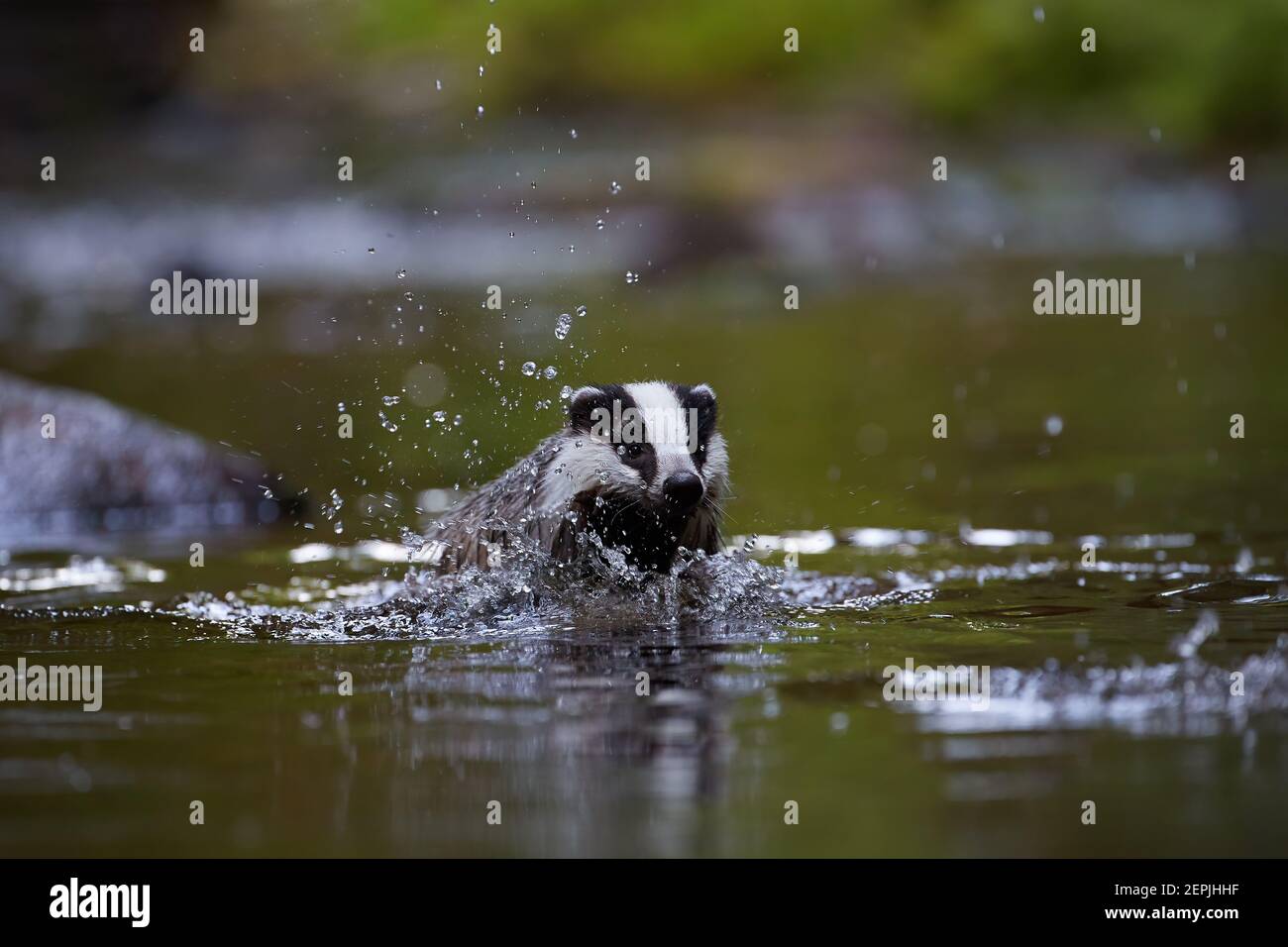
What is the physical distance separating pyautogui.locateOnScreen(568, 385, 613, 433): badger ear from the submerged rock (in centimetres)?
316

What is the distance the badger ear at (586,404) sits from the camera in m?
6.52

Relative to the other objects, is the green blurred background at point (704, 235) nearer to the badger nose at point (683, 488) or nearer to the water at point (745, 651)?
the water at point (745, 651)

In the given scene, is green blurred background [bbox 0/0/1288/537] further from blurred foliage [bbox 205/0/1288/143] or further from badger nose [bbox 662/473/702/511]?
badger nose [bbox 662/473/702/511]

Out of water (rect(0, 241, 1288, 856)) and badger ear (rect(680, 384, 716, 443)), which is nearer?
water (rect(0, 241, 1288, 856))

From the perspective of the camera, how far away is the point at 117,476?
9.70 metres

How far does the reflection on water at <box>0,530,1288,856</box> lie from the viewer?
358 cm

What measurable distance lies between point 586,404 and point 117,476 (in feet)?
13.8

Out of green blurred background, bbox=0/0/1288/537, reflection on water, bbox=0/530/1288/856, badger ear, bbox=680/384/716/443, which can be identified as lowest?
reflection on water, bbox=0/530/1288/856

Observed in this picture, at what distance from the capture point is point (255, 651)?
5.56 meters

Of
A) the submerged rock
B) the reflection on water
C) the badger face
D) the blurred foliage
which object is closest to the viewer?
the reflection on water

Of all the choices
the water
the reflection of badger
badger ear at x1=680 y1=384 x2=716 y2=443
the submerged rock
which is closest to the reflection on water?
the water

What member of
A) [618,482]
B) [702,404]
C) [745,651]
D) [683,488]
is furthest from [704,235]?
[745,651]

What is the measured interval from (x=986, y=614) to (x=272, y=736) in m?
2.55

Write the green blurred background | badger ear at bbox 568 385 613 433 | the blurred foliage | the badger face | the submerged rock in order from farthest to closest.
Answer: the blurred foliage → the green blurred background → the submerged rock → badger ear at bbox 568 385 613 433 → the badger face
